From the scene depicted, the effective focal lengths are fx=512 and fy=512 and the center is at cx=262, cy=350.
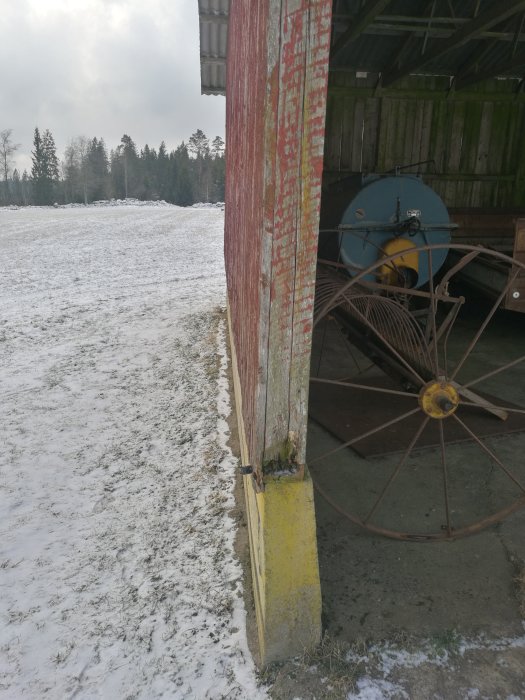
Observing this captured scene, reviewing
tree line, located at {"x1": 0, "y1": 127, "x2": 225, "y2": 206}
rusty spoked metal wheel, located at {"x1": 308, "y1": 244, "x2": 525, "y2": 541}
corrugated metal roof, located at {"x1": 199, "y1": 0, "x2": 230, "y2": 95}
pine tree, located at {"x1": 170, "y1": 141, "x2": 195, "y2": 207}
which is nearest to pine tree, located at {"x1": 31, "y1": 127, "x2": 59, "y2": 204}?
tree line, located at {"x1": 0, "y1": 127, "x2": 225, "y2": 206}

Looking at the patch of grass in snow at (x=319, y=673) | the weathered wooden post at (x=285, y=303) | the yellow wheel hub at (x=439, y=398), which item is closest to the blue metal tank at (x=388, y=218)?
the yellow wheel hub at (x=439, y=398)

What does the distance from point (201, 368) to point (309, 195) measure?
420 cm

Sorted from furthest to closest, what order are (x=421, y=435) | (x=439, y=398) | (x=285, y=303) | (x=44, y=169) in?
(x=44, y=169) → (x=421, y=435) → (x=439, y=398) → (x=285, y=303)

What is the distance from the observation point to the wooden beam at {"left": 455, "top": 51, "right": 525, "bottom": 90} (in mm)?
7184

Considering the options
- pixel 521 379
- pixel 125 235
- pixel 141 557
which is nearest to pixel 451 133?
pixel 521 379

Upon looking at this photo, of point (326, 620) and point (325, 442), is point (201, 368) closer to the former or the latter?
point (325, 442)

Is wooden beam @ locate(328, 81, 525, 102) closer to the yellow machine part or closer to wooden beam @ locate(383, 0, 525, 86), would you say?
wooden beam @ locate(383, 0, 525, 86)

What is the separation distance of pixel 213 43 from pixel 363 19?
261cm

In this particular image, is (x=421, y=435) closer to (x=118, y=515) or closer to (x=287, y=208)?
(x=118, y=515)

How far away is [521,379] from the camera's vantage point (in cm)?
530

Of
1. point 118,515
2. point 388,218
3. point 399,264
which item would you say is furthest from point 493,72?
point 118,515

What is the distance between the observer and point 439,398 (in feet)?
9.20

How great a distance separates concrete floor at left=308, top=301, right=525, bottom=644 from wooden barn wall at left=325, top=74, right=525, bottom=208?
608cm

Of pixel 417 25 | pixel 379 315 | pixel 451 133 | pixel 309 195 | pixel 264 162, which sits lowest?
pixel 379 315
